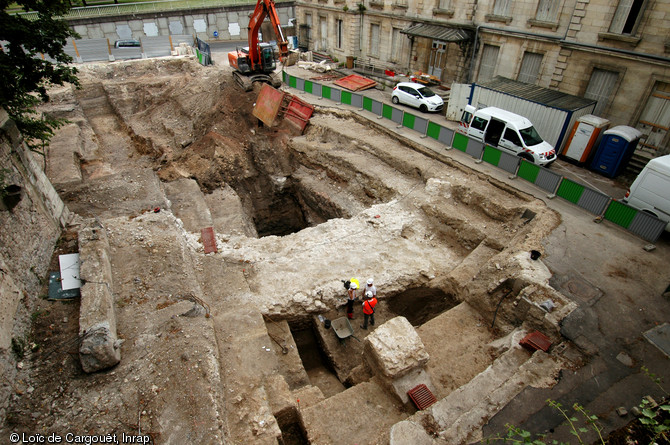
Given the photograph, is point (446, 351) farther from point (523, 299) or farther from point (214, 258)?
point (214, 258)

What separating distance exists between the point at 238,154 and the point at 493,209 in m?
11.9

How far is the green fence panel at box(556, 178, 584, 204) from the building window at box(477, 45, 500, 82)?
1094 cm

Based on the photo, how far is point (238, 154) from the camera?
58.9 ft

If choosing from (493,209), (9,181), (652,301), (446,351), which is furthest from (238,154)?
(652,301)

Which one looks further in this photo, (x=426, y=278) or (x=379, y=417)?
(x=426, y=278)

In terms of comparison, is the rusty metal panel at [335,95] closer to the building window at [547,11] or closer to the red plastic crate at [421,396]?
the building window at [547,11]

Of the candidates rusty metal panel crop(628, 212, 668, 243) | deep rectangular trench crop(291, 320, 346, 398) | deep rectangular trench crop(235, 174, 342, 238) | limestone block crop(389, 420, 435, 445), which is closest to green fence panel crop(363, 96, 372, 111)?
deep rectangular trench crop(235, 174, 342, 238)

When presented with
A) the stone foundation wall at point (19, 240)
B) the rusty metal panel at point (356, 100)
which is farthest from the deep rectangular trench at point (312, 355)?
the rusty metal panel at point (356, 100)

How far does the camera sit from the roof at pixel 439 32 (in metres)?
20.7

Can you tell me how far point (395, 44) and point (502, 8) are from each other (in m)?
8.06

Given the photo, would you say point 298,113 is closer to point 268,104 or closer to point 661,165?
point 268,104

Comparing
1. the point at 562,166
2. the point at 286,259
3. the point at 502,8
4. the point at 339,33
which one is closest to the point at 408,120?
the point at 562,166

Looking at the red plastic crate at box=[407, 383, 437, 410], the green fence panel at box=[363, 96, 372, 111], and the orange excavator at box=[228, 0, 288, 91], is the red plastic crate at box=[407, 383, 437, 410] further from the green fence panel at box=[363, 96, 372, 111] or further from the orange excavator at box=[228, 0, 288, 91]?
the orange excavator at box=[228, 0, 288, 91]

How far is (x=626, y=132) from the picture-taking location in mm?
14141
